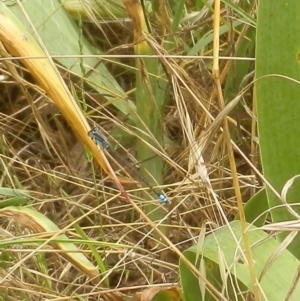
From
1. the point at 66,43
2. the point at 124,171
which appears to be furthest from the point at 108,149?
the point at 66,43

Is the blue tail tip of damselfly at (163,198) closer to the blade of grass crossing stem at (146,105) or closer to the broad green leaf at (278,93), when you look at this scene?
the blade of grass crossing stem at (146,105)

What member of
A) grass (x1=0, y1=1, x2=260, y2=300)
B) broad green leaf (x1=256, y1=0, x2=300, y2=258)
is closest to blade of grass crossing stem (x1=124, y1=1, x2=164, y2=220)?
grass (x1=0, y1=1, x2=260, y2=300)

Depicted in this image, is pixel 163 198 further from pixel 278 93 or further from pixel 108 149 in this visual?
pixel 278 93

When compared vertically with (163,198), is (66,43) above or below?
above

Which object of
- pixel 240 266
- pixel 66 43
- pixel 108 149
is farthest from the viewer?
pixel 66 43

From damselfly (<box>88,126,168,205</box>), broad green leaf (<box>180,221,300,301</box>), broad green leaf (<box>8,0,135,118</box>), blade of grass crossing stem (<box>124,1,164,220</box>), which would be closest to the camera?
broad green leaf (<box>180,221,300,301</box>)

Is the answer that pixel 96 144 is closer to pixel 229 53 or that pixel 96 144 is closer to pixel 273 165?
pixel 273 165

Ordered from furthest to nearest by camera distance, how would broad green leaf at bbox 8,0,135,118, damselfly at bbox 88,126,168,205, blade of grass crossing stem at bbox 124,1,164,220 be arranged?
broad green leaf at bbox 8,0,135,118 < blade of grass crossing stem at bbox 124,1,164,220 < damselfly at bbox 88,126,168,205

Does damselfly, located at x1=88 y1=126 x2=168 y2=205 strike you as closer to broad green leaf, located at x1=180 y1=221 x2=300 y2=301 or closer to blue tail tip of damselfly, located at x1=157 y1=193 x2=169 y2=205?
blue tail tip of damselfly, located at x1=157 y1=193 x2=169 y2=205
